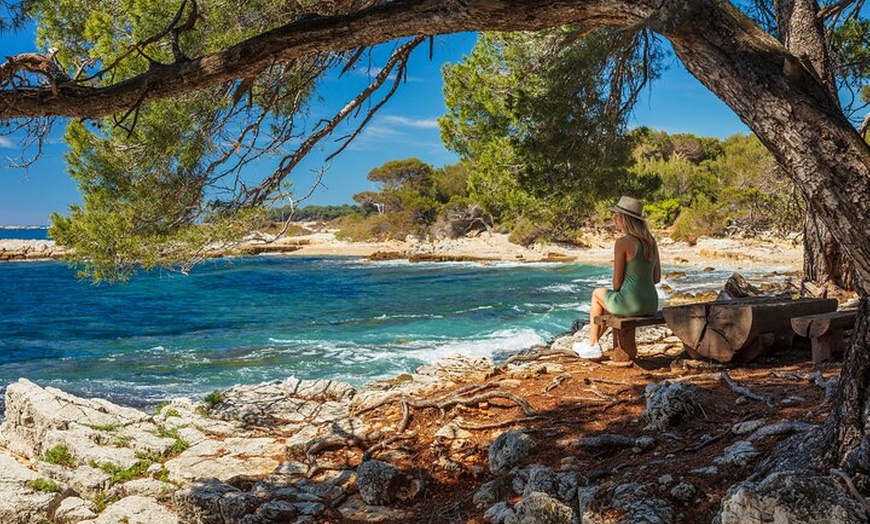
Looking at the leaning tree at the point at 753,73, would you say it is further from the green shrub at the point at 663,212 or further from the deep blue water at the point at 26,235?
the deep blue water at the point at 26,235

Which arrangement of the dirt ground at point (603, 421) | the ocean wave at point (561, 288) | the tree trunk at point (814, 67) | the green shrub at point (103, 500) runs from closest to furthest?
1. the dirt ground at point (603, 421)
2. the green shrub at point (103, 500)
3. the tree trunk at point (814, 67)
4. the ocean wave at point (561, 288)

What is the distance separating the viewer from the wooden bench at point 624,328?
5441 mm

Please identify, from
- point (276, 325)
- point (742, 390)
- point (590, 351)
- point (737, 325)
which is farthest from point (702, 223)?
point (742, 390)

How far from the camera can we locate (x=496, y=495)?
347 centimetres

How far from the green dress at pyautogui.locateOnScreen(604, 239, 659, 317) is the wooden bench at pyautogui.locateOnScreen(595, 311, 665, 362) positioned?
2.7 inches

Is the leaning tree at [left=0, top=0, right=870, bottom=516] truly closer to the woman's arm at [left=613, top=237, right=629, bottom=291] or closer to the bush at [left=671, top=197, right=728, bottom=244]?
the woman's arm at [left=613, top=237, right=629, bottom=291]

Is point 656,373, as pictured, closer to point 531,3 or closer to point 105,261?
point 531,3

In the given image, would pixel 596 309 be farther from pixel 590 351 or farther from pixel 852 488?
pixel 852 488

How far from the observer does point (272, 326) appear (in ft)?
56.4

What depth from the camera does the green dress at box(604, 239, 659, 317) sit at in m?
5.43

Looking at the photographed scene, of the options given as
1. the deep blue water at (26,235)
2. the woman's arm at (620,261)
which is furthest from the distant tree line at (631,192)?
the deep blue water at (26,235)

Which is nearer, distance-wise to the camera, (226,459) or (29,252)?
(226,459)

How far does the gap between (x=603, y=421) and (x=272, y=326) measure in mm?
14063

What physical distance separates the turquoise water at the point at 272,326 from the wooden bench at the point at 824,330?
18.4 feet
